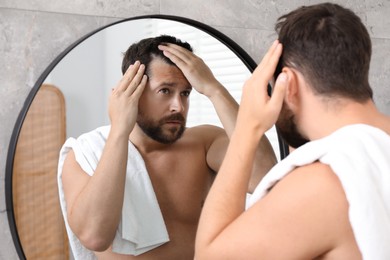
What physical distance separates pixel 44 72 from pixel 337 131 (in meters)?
0.71

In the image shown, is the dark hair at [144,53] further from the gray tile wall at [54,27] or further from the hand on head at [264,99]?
the hand on head at [264,99]

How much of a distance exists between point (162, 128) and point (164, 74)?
4.9 inches

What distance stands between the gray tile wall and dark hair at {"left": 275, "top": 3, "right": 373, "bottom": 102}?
597mm

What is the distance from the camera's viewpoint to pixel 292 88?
1.06 meters

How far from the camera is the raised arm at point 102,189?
1.34 meters

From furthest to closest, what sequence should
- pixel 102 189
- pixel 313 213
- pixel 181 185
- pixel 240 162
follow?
pixel 181 185 < pixel 102 189 < pixel 240 162 < pixel 313 213

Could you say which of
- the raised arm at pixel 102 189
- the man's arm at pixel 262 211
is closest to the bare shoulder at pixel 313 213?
the man's arm at pixel 262 211

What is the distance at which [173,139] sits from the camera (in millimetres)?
1460

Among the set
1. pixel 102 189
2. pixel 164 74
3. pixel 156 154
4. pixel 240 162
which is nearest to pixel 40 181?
pixel 102 189

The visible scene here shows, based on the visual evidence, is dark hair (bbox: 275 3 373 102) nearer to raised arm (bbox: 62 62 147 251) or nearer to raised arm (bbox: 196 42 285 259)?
raised arm (bbox: 196 42 285 259)

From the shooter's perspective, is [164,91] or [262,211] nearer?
[262,211]

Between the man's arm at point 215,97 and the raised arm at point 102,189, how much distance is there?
6.3 inches

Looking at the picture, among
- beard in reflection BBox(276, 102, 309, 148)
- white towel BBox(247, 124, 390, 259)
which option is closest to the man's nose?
beard in reflection BBox(276, 102, 309, 148)

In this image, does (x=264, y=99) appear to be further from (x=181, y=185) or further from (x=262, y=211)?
(x=181, y=185)
